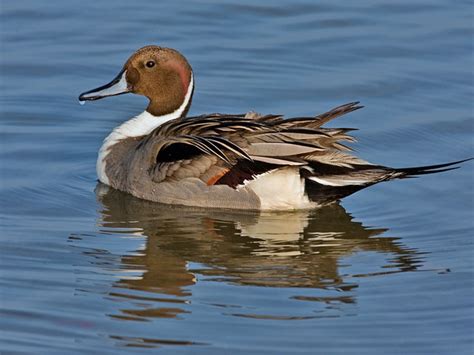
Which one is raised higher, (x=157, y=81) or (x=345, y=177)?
(x=157, y=81)

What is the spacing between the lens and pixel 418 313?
731 centimetres

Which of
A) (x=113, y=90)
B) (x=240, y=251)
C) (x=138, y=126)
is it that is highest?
(x=113, y=90)

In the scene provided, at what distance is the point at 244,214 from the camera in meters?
9.48

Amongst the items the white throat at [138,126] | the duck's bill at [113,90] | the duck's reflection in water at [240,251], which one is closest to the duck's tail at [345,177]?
the duck's reflection in water at [240,251]

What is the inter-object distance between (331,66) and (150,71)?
2458 millimetres

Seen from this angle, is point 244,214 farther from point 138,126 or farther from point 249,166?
point 138,126

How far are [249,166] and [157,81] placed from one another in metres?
1.35

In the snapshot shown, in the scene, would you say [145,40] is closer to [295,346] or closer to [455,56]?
[455,56]

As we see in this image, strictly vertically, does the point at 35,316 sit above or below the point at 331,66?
below

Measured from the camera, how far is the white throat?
33.2 ft

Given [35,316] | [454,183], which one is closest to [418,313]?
[35,316]

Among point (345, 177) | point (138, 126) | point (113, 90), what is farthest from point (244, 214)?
point (113, 90)

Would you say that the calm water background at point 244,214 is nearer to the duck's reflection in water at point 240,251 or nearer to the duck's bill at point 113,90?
the duck's reflection in water at point 240,251

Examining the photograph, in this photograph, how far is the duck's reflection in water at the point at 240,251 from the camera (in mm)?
7719
